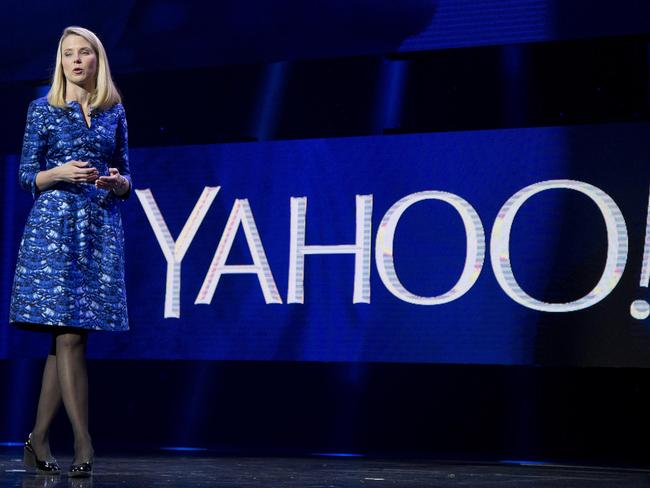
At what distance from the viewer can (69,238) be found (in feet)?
9.08

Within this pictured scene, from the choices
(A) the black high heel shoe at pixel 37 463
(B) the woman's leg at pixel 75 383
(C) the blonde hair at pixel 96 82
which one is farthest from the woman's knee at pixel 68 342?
(C) the blonde hair at pixel 96 82

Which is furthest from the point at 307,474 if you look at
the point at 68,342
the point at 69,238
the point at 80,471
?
the point at 69,238

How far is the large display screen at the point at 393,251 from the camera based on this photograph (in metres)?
3.45

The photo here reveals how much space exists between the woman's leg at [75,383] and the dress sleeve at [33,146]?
0.38 m

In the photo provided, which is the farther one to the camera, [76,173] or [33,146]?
[33,146]

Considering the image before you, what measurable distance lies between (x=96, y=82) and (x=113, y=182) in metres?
0.30

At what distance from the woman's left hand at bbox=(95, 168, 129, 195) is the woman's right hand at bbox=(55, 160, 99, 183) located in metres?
0.02

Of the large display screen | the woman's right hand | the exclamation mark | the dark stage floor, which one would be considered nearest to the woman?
the woman's right hand

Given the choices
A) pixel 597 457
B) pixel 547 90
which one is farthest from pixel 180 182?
pixel 597 457

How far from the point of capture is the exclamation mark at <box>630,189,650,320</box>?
3.39 meters

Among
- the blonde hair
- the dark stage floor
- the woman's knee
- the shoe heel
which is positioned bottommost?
the dark stage floor

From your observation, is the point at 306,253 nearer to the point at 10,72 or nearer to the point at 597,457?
the point at 597,457

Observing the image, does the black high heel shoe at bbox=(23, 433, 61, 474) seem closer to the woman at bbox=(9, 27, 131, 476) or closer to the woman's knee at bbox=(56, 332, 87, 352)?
the woman at bbox=(9, 27, 131, 476)

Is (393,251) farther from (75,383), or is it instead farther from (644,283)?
(75,383)
